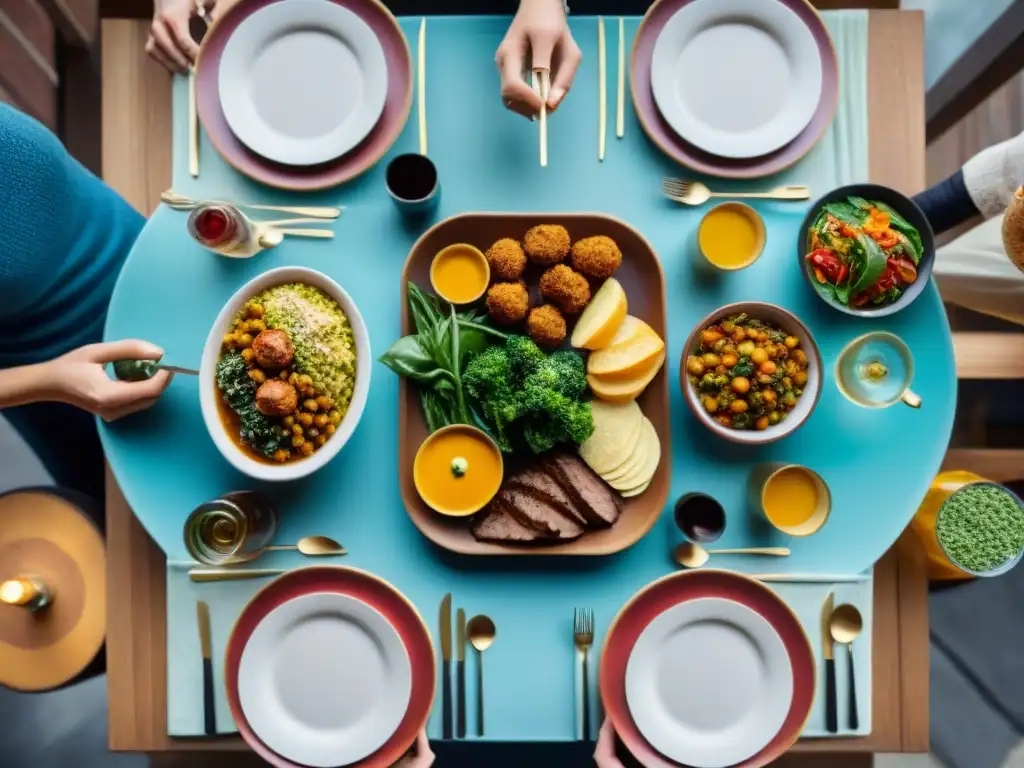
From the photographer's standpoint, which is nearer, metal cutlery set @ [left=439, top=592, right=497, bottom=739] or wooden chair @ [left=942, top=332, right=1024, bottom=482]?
metal cutlery set @ [left=439, top=592, right=497, bottom=739]

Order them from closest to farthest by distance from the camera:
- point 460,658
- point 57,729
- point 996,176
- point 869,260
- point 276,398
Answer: point 276,398 < point 869,260 < point 460,658 < point 996,176 < point 57,729

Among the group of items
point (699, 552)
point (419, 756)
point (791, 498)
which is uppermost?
point (791, 498)

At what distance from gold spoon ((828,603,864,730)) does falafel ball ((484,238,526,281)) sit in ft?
3.44

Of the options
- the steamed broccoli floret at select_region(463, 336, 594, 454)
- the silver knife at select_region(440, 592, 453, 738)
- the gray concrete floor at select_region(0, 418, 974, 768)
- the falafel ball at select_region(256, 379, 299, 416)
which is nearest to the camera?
the falafel ball at select_region(256, 379, 299, 416)

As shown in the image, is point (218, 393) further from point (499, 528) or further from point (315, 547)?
point (499, 528)

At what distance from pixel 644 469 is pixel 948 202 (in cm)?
105

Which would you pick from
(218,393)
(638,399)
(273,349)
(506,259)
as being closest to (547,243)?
(506,259)

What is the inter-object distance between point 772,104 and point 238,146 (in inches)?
49.2

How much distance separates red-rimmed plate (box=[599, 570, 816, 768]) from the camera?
153 cm

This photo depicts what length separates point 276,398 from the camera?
1408 mm

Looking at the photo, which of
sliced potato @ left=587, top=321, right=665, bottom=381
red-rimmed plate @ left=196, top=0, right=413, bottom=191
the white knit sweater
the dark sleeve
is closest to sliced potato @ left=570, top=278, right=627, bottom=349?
sliced potato @ left=587, top=321, right=665, bottom=381

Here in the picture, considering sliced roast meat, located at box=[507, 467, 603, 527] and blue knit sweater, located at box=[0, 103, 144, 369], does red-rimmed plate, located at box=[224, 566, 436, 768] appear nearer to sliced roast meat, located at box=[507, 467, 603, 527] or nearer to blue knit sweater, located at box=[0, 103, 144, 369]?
sliced roast meat, located at box=[507, 467, 603, 527]

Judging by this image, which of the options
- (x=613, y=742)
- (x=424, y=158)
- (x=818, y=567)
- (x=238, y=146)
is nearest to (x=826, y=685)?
(x=818, y=567)

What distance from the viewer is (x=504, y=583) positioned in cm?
163
